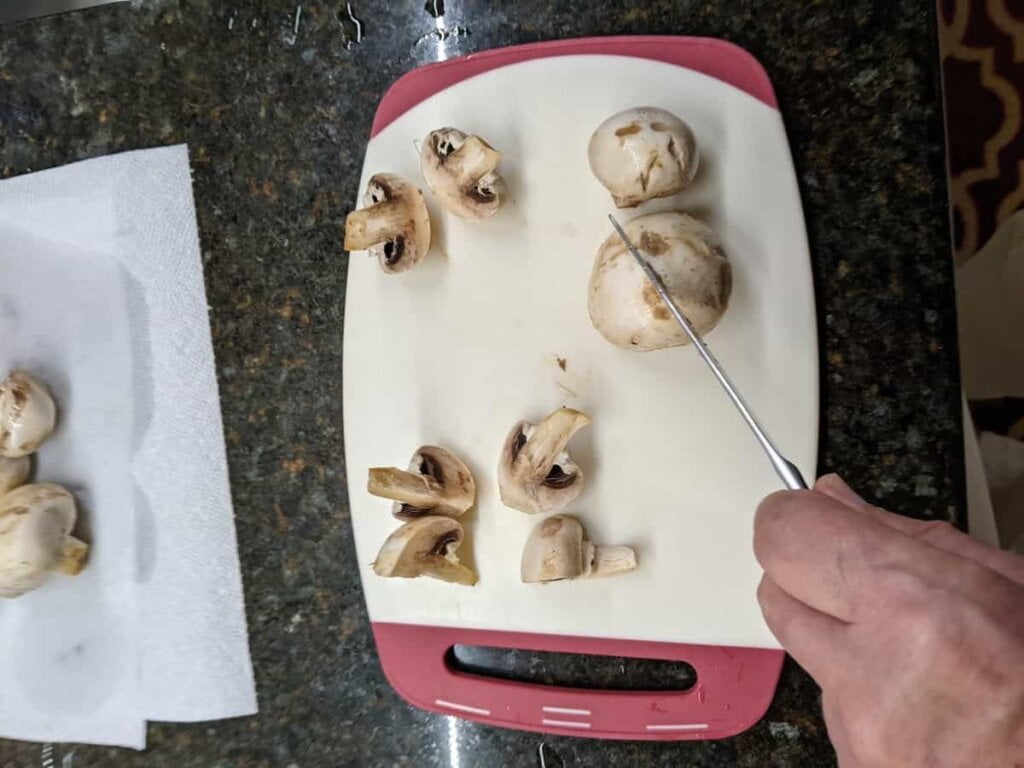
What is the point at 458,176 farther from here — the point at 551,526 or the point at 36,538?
the point at 36,538

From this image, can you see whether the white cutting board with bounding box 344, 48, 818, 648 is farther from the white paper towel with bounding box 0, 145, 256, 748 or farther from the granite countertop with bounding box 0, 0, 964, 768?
the white paper towel with bounding box 0, 145, 256, 748

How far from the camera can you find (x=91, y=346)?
2.76 ft

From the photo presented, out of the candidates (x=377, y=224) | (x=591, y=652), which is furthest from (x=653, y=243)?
(x=591, y=652)

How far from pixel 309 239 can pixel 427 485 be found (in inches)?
11.4

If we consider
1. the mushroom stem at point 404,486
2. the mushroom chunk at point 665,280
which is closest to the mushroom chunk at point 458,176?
the mushroom chunk at point 665,280

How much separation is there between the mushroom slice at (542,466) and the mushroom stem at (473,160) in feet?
0.68

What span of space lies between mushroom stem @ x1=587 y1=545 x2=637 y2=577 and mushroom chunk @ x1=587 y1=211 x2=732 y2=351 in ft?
0.56

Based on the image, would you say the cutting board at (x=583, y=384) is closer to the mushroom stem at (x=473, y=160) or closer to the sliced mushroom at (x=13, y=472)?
the mushroom stem at (x=473, y=160)

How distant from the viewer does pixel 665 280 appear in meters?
0.62

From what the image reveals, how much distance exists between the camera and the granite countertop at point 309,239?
68 cm

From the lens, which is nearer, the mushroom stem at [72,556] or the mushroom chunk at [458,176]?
the mushroom chunk at [458,176]

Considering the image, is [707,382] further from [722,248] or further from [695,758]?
[695,758]

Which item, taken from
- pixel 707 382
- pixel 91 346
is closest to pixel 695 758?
pixel 707 382

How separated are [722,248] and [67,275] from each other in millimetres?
655
